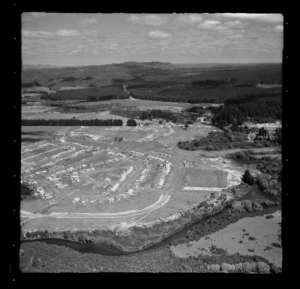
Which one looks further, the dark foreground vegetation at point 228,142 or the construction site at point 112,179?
the dark foreground vegetation at point 228,142

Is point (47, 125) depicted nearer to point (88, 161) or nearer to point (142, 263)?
point (88, 161)

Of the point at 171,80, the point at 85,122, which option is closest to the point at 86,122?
the point at 85,122

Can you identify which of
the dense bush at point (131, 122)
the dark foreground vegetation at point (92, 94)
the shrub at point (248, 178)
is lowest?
the shrub at point (248, 178)

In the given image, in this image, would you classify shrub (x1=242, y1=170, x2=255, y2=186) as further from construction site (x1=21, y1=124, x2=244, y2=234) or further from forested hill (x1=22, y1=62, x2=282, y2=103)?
forested hill (x1=22, y1=62, x2=282, y2=103)

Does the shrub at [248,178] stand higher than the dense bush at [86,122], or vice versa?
the dense bush at [86,122]

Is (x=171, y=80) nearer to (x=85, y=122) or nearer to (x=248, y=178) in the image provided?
(x=85, y=122)

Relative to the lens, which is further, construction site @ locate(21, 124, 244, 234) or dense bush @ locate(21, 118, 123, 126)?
dense bush @ locate(21, 118, 123, 126)

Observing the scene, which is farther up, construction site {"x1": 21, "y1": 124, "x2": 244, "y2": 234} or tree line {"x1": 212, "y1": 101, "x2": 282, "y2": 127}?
tree line {"x1": 212, "y1": 101, "x2": 282, "y2": 127}

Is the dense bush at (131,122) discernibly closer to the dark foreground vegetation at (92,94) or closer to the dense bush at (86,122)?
the dense bush at (86,122)

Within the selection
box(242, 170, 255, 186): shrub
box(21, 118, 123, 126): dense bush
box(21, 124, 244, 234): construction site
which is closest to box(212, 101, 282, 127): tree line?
box(21, 124, 244, 234): construction site

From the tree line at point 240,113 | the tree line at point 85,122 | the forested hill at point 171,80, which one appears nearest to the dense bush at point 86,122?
the tree line at point 85,122
